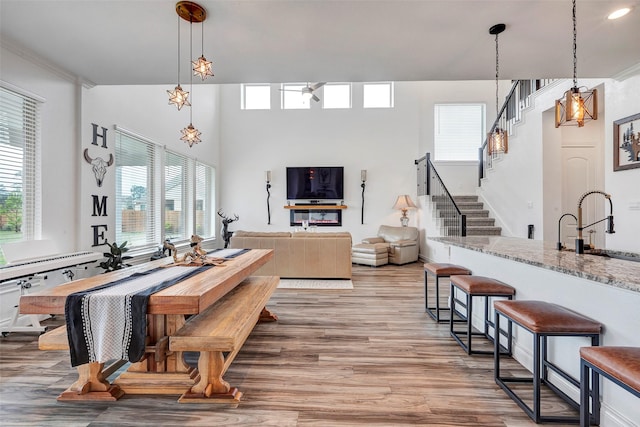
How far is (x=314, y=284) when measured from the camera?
5.12m

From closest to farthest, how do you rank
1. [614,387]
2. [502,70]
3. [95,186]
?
1. [614,387]
2. [502,70]
3. [95,186]

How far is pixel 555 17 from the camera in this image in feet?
8.99

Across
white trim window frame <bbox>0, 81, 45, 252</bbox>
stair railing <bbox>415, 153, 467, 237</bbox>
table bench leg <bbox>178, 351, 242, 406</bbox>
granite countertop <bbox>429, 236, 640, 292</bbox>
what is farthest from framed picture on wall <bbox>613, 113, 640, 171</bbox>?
white trim window frame <bbox>0, 81, 45, 252</bbox>

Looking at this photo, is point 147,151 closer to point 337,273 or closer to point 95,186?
point 95,186

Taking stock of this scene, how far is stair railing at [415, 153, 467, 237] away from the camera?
5843 mm

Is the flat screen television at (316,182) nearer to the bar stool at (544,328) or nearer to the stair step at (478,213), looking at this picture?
the stair step at (478,213)

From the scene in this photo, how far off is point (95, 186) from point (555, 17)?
5444 mm

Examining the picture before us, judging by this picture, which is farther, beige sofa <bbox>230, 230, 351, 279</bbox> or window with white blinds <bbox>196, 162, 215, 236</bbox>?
window with white blinds <bbox>196, 162, 215, 236</bbox>

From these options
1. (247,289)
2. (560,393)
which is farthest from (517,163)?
(247,289)

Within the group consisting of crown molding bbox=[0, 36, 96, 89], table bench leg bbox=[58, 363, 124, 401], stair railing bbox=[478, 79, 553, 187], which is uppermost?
stair railing bbox=[478, 79, 553, 187]

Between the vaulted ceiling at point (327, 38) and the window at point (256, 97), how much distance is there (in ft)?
15.7

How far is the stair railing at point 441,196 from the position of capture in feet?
19.2

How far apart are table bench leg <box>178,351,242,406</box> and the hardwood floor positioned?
1.8 inches

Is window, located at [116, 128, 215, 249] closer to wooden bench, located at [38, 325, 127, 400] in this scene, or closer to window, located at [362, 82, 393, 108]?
wooden bench, located at [38, 325, 127, 400]
